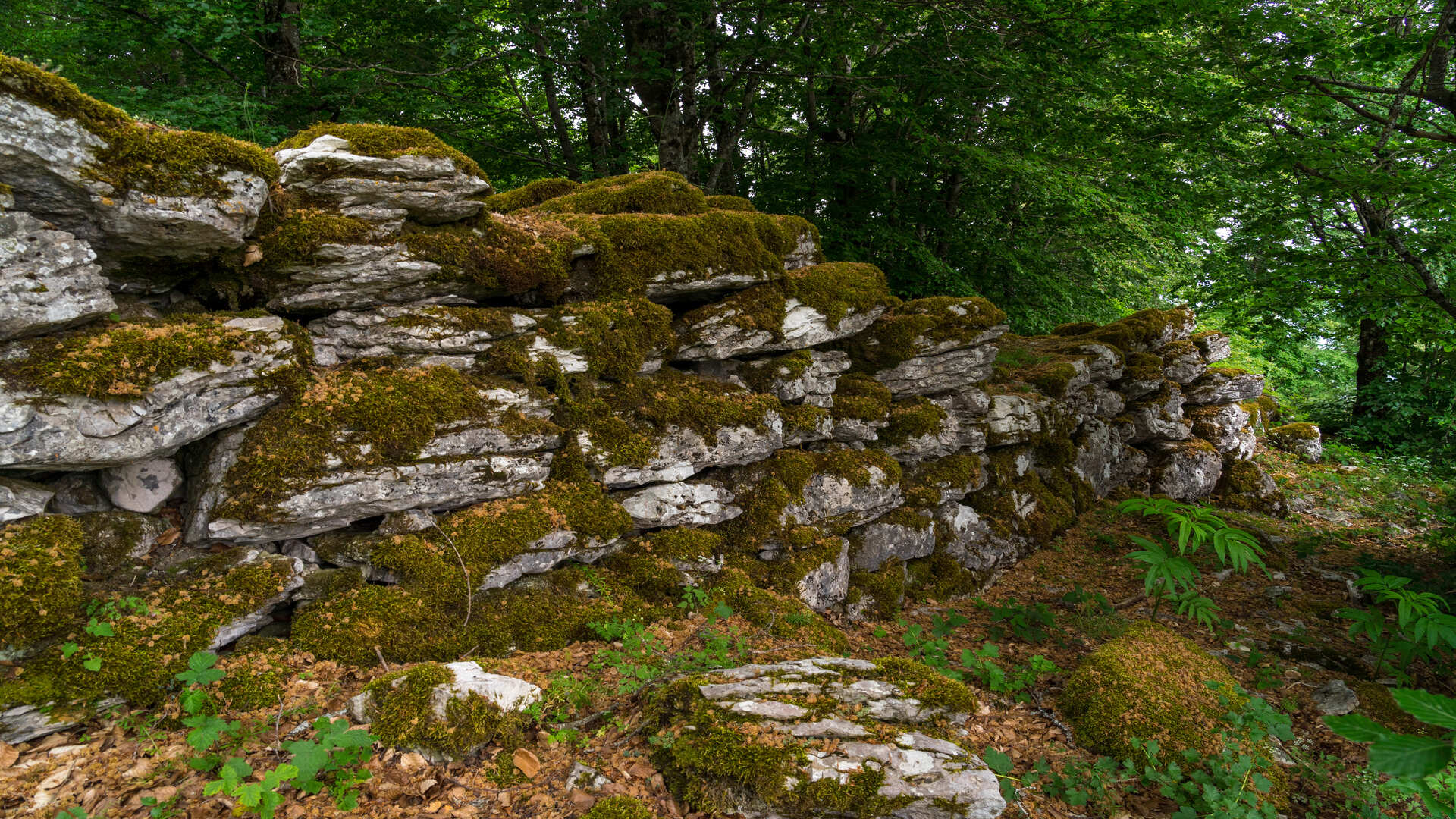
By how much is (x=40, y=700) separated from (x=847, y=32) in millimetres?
12129

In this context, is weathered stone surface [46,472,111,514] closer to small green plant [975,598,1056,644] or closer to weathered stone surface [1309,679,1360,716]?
small green plant [975,598,1056,644]

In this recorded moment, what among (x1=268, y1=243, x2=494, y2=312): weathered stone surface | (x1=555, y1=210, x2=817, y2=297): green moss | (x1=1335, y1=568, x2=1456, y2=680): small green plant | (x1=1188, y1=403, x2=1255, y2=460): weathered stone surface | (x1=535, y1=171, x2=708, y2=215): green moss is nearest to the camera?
(x1=1335, y1=568, x2=1456, y2=680): small green plant

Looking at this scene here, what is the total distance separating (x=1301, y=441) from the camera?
14883 millimetres

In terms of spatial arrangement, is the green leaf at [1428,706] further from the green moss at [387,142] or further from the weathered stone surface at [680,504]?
the green moss at [387,142]

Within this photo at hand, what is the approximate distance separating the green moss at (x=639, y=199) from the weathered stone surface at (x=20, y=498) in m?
4.82

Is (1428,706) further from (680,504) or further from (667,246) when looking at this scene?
(667,246)

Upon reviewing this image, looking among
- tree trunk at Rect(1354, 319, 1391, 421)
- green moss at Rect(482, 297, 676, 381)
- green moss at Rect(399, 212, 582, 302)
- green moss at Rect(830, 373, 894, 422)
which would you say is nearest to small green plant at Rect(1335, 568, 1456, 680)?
green moss at Rect(830, 373, 894, 422)

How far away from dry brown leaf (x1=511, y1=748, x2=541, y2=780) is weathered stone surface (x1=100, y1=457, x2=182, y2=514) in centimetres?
318

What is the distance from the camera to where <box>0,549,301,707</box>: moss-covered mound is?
335 cm

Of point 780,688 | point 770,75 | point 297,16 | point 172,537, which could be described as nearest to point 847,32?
point 770,75

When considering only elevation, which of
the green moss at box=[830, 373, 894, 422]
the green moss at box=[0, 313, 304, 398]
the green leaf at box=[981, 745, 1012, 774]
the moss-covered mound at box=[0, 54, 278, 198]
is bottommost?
the green leaf at box=[981, 745, 1012, 774]

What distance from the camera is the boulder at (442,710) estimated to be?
339 cm

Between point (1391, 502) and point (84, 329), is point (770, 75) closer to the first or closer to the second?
point (84, 329)

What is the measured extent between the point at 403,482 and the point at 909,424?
590cm
